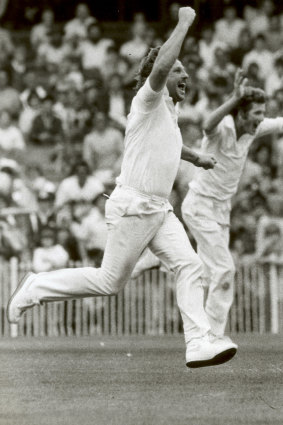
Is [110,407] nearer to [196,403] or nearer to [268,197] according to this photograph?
[196,403]

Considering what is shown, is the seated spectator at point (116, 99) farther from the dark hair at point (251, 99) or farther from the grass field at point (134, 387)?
the dark hair at point (251, 99)

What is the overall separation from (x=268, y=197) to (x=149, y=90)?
9.24m

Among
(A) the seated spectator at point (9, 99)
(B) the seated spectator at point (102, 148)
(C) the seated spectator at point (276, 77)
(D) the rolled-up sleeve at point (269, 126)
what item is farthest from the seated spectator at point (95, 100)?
(D) the rolled-up sleeve at point (269, 126)

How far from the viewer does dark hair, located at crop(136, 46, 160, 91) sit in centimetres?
874

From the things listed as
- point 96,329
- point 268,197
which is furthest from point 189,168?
point 96,329

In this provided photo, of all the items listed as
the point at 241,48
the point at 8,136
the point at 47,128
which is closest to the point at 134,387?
the point at 8,136

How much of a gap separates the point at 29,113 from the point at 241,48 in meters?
3.97

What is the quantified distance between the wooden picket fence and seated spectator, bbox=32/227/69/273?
0.80 feet

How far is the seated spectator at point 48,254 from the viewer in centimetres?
1593

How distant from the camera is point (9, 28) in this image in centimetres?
2320

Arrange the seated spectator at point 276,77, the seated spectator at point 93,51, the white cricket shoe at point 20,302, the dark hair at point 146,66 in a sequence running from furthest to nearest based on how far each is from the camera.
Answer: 1. the seated spectator at point 93,51
2. the seated spectator at point 276,77
3. the white cricket shoe at point 20,302
4. the dark hair at point 146,66

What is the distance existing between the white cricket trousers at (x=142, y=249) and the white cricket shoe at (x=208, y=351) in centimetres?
11

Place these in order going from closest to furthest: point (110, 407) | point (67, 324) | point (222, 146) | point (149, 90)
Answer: point (110, 407)
point (149, 90)
point (222, 146)
point (67, 324)

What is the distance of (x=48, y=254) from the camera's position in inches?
632
